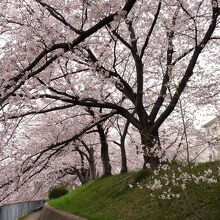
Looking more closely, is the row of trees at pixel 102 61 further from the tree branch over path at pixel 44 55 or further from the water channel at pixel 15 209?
the water channel at pixel 15 209

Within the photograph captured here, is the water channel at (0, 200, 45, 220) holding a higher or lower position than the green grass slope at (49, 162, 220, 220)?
higher

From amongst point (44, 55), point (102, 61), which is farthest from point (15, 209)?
point (44, 55)

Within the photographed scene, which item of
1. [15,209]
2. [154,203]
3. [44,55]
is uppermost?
[15,209]

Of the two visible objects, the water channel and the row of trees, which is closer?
the row of trees

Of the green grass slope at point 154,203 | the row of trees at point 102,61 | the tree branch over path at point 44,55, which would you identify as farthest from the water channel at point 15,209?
the tree branch over path at point 44,55

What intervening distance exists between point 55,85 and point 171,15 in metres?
5.15

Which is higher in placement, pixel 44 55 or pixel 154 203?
pixel 44 55

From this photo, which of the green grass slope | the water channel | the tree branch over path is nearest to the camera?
the tree branch over path

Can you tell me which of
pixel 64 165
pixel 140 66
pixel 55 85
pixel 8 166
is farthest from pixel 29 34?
pixel 64 165

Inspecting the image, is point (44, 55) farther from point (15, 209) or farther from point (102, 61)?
point (15, 209)

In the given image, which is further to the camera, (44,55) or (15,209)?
(15,209)

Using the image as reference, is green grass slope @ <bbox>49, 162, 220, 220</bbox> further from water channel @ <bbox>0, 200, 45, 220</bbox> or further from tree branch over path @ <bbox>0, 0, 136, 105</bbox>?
water channel @ <bbox>0, 200, 45, 220</bbox>

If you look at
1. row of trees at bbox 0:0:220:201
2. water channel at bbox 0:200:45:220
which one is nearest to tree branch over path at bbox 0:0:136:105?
row of trees at bbox 0:0:220:201

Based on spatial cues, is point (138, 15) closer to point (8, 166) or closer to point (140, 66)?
point (140, 66)
